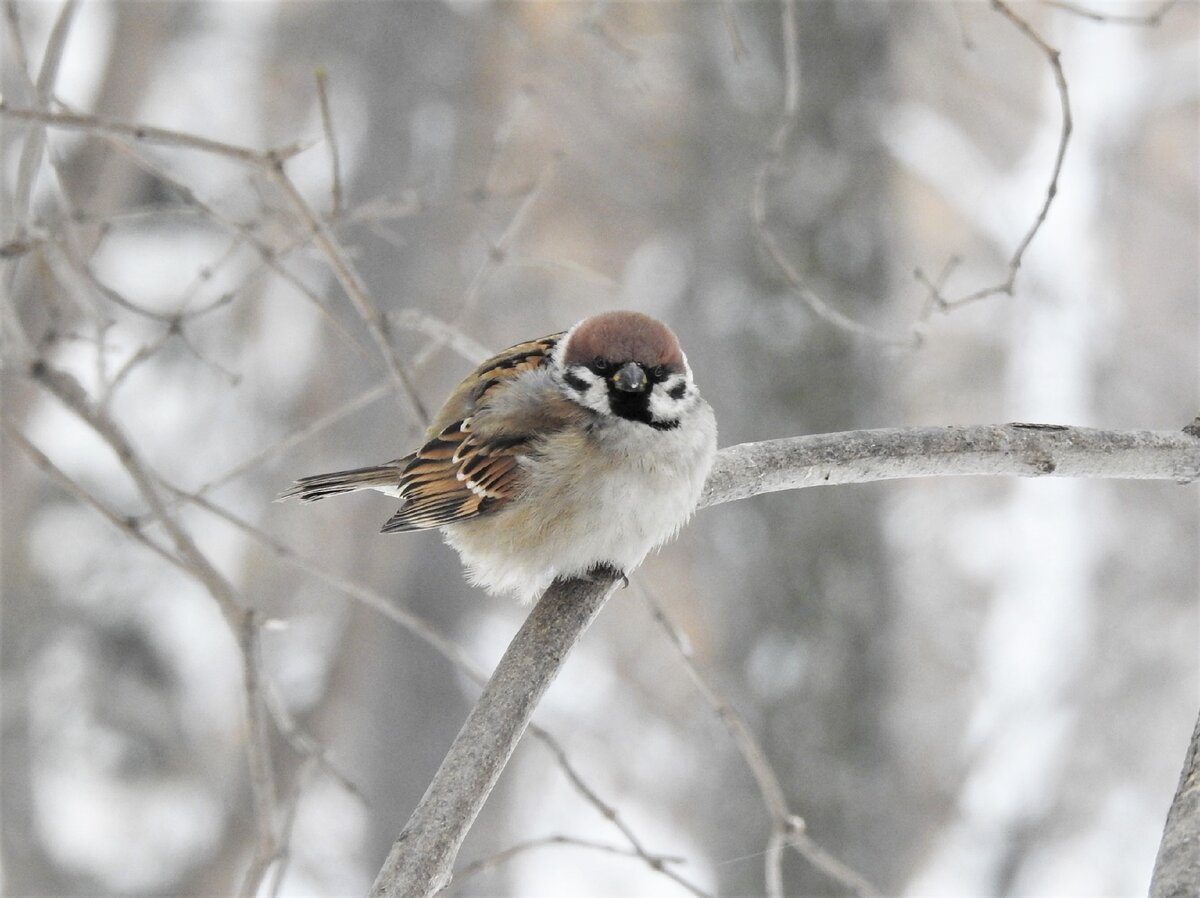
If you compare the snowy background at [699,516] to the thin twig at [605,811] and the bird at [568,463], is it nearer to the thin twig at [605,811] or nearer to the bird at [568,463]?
the bird at [568,463]

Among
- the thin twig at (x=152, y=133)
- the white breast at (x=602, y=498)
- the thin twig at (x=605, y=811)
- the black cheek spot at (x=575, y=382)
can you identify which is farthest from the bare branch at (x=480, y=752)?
the thin twig at (x=152, y=133)

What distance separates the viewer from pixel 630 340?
2936 mm

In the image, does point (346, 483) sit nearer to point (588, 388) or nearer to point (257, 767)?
point (588, 388)

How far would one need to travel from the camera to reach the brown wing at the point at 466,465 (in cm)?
308

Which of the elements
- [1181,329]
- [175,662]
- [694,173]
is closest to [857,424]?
[694,173]

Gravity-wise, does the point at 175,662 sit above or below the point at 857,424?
below

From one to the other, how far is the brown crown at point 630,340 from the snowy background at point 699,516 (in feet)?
8.13

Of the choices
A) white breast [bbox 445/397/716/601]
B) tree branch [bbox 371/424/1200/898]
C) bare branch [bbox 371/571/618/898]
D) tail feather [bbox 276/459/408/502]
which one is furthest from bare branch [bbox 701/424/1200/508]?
tail feather [bbox 276/459/408/502]

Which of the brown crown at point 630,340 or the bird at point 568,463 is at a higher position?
the brown crown at point 630,340

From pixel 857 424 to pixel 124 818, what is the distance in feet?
17.8

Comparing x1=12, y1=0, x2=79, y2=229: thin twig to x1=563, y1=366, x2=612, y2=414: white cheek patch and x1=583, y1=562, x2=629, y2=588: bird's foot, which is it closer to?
x1=563, y1=366, x2=612, y2=414: white cheek patch

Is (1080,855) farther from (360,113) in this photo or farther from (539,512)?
(360,113)

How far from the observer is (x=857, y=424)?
6.34 metres

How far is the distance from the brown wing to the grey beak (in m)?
0.29
